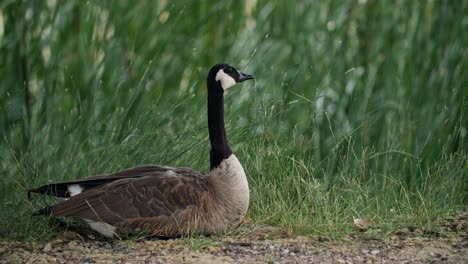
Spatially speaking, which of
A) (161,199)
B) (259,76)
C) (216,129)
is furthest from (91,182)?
(259,76)

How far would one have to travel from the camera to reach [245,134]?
7535mm

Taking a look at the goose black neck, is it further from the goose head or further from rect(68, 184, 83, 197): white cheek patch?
rect(68, 184, 83, 197): white cheek patch

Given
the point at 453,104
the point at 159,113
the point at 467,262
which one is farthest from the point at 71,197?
the point at 453,104

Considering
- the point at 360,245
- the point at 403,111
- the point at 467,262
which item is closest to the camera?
the point at 467,262

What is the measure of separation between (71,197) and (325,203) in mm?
1952

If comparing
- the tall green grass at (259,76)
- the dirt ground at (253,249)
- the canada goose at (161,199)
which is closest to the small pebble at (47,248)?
the dirt ground at (253,249)

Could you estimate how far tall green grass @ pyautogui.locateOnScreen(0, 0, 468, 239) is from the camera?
7.67 meters

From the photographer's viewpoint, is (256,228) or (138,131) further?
(138,131)

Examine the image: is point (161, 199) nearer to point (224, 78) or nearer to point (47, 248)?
point (47, 248)

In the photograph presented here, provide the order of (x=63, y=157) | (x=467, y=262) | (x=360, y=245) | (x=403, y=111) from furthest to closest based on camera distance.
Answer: (x=403, y=111)
(x=63, y=157)
(x=360, y=245)
(x=467, y=262)

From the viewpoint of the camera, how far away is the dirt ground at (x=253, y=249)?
5.56 m

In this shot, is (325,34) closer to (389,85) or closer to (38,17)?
(389,85)

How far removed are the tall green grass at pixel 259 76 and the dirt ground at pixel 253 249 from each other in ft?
4.44

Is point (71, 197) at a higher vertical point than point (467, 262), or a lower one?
higher
